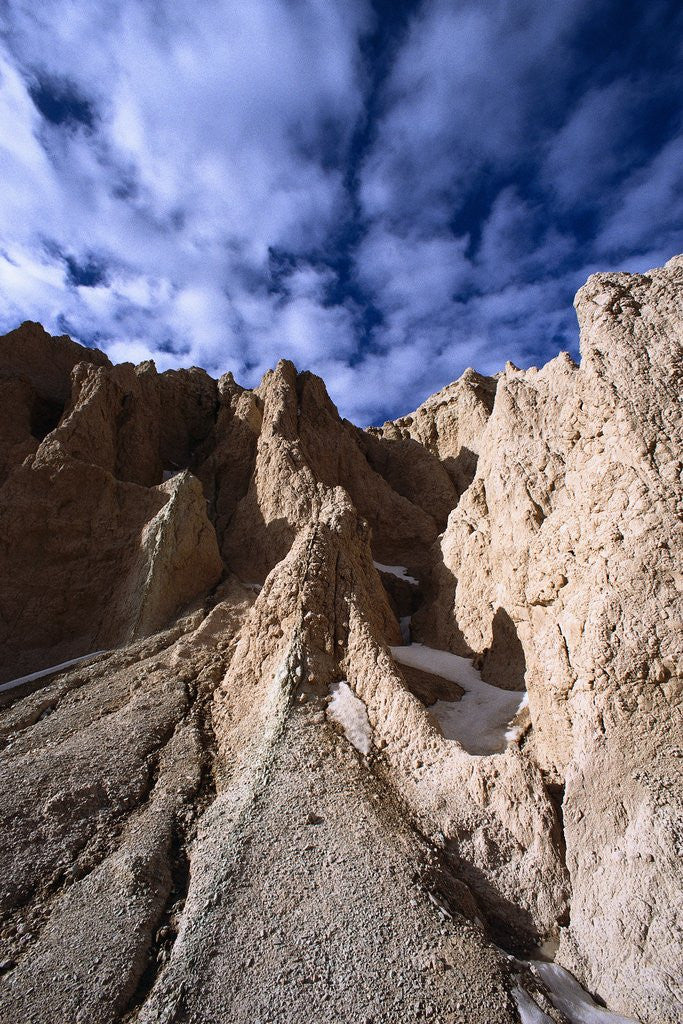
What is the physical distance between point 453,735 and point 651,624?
13.4 feet

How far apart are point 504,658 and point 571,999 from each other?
5.85 meters

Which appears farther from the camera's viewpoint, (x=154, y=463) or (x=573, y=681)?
(x=154, y=463)

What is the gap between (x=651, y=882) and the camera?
18.5 feet

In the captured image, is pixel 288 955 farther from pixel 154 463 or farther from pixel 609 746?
pixel 154 463

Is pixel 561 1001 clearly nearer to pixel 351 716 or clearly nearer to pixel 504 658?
pixel 351 716

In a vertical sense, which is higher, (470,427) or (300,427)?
(470,427)

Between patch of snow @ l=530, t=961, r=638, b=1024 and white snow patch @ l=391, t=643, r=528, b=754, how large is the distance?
10.2 feet

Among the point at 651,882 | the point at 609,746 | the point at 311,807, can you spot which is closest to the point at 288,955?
the point at 311,807

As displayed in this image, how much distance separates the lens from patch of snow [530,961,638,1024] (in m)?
5.09

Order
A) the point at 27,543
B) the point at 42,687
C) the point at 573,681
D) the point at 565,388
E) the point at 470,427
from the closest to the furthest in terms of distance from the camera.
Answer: the point at 573,681 → the point at 42,687 → the point at 565,388 → the point at 27,543 → the point at 470,427

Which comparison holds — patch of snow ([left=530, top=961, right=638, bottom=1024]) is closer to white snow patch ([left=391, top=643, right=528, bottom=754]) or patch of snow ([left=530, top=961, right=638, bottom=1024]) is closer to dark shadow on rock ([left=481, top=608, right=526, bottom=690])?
white snow patch ([left=391, top=643, right=528, bottom=754])

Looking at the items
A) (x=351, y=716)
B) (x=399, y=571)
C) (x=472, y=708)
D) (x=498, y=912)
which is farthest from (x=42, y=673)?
(x=399, y=571)

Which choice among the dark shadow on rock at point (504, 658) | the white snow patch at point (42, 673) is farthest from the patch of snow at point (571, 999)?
the white snow patch at point (42, 673)

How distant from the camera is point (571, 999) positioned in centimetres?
529
